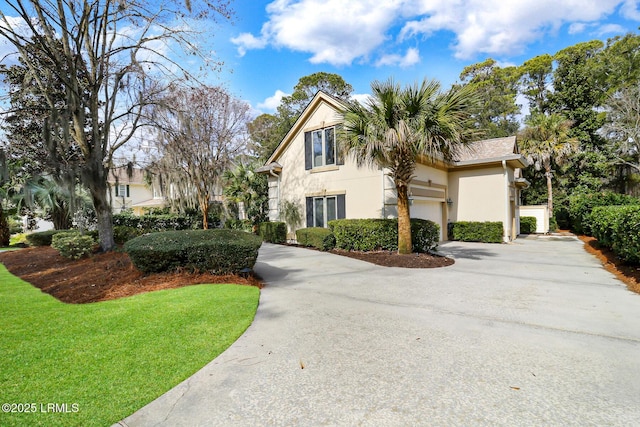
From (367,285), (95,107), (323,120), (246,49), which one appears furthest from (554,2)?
(95,107)

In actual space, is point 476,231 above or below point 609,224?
below

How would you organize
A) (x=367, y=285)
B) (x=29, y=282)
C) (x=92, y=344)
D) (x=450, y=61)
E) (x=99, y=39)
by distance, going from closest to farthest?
1. (x=92, y=344)
2. (x=367, y=285)
3. (x=29, y=282)
4. (x=99, y=39)
5. (x=450, y=61)

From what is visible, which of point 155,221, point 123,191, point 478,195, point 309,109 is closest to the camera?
point 309,109

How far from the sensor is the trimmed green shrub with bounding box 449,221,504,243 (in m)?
14.7

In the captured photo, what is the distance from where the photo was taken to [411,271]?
853cm

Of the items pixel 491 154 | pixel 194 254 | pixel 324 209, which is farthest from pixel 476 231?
pixel 194 254

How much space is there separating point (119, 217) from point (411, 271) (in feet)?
68.3

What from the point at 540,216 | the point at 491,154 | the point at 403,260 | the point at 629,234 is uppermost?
the point at 491,154

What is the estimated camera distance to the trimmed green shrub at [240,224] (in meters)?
20.0

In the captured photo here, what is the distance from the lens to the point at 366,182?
519 inches

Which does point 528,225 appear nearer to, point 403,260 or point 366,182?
point 366,182

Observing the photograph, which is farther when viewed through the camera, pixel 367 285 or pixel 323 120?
pixel 323 120

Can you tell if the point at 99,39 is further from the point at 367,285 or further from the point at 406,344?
the point at 406,344

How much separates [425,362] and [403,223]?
23.4ft
